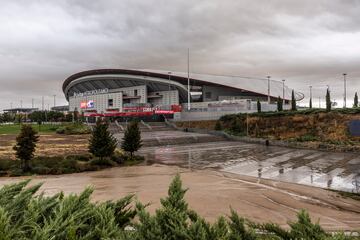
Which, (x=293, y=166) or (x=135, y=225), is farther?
(x=293, y=166)

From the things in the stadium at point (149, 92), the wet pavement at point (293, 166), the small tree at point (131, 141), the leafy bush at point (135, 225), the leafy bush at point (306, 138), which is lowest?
the wet pavement at point (293, 166)

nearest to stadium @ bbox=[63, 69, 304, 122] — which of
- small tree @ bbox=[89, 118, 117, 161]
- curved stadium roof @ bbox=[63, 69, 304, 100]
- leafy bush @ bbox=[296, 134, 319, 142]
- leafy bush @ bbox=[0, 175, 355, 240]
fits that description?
curved stadium roof @ bbox=[63, 69, 304, 100]

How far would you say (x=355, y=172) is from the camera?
71.1ft

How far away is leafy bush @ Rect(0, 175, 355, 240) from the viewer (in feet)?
9.99

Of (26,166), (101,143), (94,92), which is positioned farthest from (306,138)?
(94,92)

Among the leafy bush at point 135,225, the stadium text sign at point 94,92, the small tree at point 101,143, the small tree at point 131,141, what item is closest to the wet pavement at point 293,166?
the small tree at point 131,141

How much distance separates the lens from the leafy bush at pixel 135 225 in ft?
9.99

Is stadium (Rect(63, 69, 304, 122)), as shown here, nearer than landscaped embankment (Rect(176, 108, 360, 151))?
No

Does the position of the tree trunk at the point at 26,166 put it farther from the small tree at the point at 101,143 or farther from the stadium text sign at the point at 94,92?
the stadium text sign at the point at 94,92

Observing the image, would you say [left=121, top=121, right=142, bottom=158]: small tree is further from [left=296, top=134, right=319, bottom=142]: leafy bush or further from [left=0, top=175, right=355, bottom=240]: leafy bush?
[left=0, top=175, right=355, bottom=240]: leafy bush

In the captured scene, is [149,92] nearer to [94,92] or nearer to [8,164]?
[94,92]

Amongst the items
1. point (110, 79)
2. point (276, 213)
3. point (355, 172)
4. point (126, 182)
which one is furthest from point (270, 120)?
point (110, 79)

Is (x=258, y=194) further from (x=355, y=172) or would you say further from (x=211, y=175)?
(x=355, y=172)

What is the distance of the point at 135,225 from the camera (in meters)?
3.54
